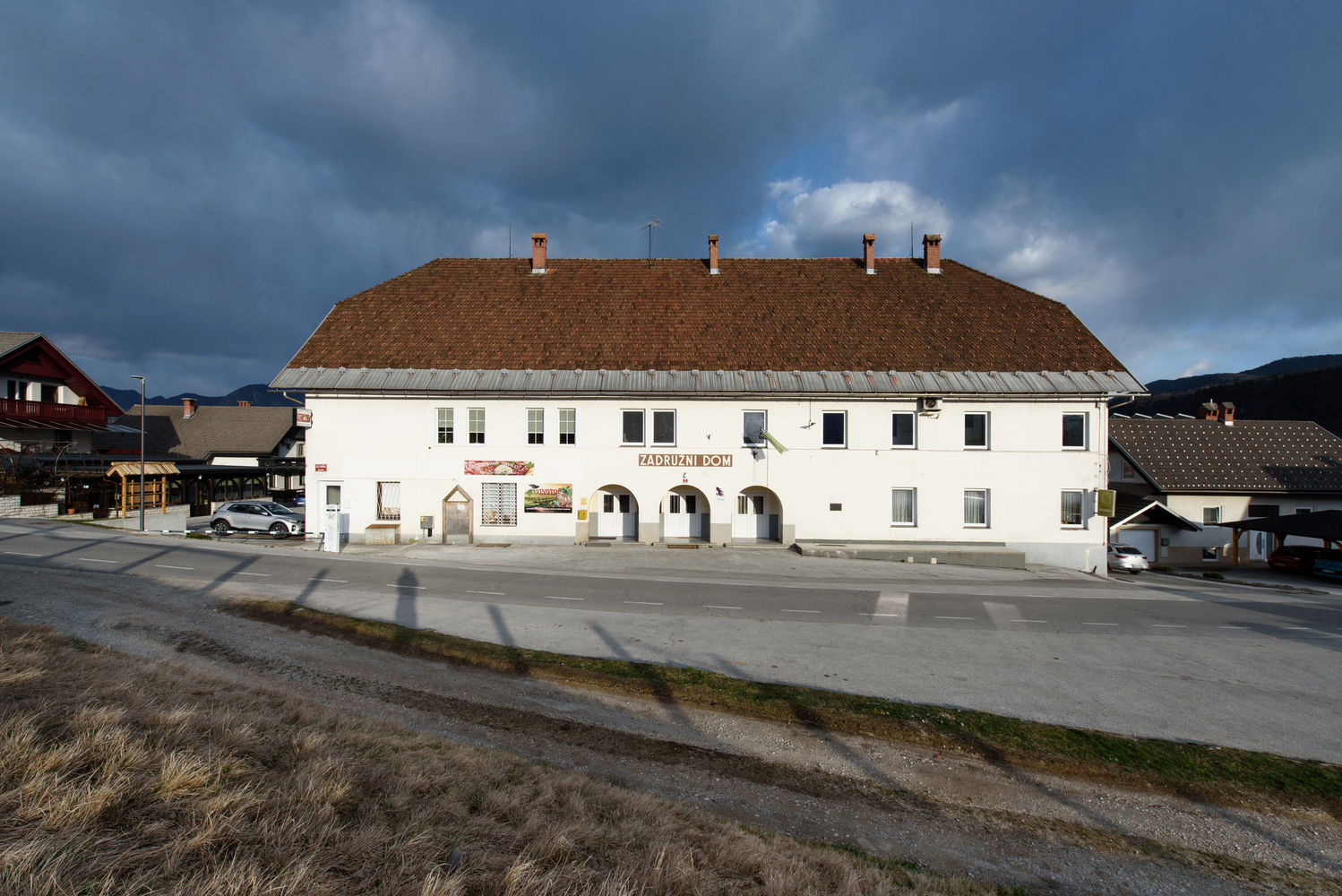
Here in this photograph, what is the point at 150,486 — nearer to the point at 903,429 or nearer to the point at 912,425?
the point at 903,429

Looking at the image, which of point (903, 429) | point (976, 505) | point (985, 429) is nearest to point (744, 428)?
point (903, 429)

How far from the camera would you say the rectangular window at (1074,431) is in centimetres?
2503

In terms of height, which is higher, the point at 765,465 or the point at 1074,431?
the point at 1074,431

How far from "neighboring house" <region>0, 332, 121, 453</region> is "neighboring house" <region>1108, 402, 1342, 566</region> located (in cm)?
6951

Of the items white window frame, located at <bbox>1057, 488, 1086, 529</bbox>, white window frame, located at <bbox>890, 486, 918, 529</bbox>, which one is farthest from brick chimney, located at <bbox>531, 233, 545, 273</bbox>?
white window frame, located at <bbox>1057, 488, 1086, 529</bbox>

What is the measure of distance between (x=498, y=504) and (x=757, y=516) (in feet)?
37.7

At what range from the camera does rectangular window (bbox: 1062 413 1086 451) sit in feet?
82.1

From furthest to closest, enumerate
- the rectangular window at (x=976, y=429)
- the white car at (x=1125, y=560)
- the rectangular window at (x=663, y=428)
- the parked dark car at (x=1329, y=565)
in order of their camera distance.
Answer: the parked dark car at (x=1329, y=565), the white car at (x=1125, y=560), the rectangular window at (x=663, y=428), the rectangular window at (x=976, y=429)

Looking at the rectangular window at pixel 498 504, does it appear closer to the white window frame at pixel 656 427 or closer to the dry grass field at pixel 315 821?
the white window frame at pixel 656 427

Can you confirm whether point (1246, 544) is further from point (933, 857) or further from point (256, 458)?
point (256, 458)

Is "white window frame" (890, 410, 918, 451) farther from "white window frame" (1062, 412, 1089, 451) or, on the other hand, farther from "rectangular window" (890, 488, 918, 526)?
"white window frame" (1062, 412, 1089, 451)

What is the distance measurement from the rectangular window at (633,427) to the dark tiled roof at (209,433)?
43064 millimetres

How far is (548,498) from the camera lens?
2530 cm

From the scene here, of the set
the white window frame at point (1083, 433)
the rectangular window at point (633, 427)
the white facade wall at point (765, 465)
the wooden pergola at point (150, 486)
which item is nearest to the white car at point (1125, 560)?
the white facade wall at point (765, 465)
